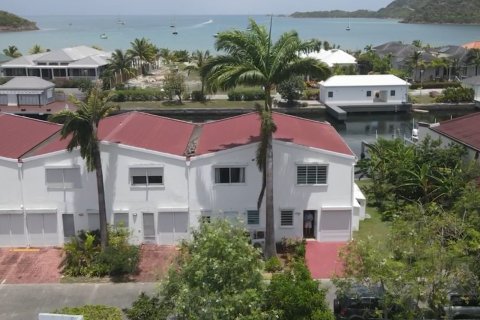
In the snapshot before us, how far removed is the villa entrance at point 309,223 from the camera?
964 inches

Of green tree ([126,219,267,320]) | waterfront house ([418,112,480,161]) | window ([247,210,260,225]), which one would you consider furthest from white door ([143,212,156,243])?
waterfront house ([418,112,480,161])

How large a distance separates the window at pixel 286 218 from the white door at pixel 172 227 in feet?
13.5

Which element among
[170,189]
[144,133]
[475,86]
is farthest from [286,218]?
[475,86]

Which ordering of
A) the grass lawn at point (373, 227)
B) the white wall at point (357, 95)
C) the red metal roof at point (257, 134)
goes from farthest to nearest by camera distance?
A: the white wall at point (357, 95), the grass lawn at point (373, 227), the red metal roof at point (257, 134)

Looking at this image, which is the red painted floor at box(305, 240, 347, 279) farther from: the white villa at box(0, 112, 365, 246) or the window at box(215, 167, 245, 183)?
the window at box(215, 167, 245, 183)

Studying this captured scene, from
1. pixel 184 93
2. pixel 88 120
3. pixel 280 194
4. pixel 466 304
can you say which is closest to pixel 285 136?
pixel 280 194

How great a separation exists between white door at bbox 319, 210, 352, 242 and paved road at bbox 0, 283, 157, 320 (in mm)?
7829

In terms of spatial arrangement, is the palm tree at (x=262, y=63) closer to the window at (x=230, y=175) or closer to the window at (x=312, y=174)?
the window at (x=230, y=175)

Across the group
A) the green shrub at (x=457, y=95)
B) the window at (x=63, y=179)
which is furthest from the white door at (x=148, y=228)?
the green shrub at (x=457, y=95)

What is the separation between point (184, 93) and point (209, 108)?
537cm

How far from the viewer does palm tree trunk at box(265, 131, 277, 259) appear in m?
21.9

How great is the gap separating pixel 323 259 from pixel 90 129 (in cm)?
1065

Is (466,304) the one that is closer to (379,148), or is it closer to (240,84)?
(240,84)

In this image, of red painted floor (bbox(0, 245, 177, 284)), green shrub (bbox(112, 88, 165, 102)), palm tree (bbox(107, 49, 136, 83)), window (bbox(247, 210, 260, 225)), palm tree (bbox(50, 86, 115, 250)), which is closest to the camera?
palm tree (bbox(50, 86, 115, 250))
